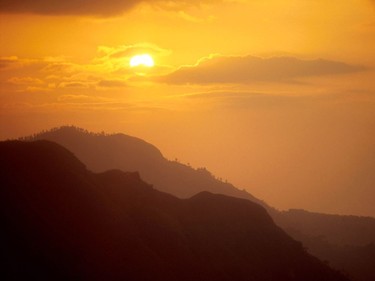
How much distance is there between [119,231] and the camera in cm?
9169

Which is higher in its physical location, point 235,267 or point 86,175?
point 86,175

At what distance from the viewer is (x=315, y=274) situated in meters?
107

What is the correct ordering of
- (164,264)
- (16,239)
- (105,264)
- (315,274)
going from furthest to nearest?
(315,274)
(164,264)
(105,264)
(16,239)

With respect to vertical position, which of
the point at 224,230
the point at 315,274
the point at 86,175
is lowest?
the point at 315,274

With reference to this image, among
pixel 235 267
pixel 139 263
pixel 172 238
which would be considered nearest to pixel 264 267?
pixel 235 267

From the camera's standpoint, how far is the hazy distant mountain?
80.1 m

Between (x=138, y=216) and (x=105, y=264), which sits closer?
(x=105, y=264)

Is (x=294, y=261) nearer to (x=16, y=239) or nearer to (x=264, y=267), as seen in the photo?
(x=264, y=267)

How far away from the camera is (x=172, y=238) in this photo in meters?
97.6

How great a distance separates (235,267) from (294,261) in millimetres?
13142

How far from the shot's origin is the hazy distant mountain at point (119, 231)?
263ft

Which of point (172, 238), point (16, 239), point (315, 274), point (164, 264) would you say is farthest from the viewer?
point (315, 274)

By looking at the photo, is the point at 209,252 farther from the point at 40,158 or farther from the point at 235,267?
the point at 40,158

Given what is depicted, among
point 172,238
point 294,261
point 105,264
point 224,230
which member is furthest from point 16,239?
point 294,261
